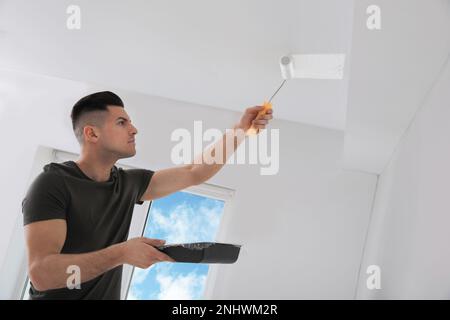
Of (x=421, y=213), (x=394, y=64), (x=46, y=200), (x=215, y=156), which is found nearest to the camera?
(x=46, y=200)

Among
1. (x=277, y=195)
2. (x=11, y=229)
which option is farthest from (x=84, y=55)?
(x=277, y=195)

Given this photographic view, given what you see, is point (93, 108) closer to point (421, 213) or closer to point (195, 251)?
point (195, 251)

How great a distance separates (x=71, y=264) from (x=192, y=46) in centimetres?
146

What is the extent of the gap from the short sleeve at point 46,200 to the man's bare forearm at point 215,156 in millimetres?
540

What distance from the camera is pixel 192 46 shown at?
2426 mm

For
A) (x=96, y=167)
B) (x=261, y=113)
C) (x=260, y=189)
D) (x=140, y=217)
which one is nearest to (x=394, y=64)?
(x=261, y=113)

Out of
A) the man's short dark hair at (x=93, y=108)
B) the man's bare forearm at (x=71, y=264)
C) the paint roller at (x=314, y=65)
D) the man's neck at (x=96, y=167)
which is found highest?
the paint roller at (x=314, y=65)

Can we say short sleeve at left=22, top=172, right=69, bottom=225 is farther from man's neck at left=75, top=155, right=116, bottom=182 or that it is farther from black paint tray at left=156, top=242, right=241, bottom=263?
black paint tray at left=156, top=242, right=241, bottom=263

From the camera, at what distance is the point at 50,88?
3184 mm

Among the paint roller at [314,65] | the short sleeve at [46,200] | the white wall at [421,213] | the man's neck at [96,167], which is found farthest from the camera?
the paint roller at [314,65]

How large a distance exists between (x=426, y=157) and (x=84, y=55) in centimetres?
193

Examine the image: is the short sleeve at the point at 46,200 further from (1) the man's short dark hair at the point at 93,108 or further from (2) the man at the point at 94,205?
(1) the man's short dark hair at the point at 93,108

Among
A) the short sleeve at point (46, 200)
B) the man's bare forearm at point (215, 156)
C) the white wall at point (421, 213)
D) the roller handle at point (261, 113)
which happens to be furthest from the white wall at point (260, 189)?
the short sleeve at point (46, 200)

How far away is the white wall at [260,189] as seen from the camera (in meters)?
2.82
